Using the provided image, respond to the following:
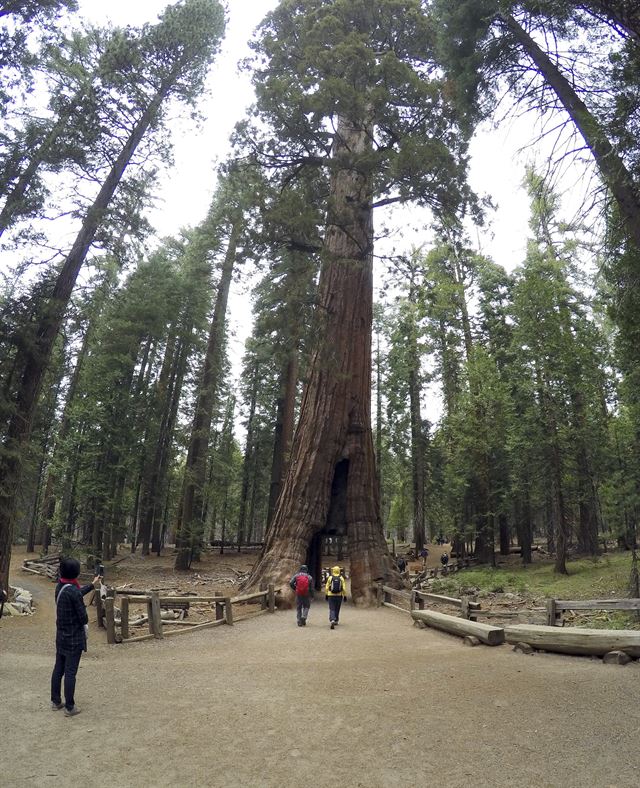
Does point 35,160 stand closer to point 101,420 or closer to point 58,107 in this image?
point 58,107

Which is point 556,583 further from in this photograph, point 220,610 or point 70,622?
point 70,622

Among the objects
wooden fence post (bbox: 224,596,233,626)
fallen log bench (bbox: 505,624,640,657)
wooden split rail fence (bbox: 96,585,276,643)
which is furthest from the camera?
wooden fence post (bbox: 224,596,233,626)

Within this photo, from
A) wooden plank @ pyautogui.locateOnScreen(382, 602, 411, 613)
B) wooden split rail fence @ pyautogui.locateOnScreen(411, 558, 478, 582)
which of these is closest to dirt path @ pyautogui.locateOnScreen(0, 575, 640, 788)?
wooden plank @ pyautogui.locateOnScreen(382, 602, 411, 613)

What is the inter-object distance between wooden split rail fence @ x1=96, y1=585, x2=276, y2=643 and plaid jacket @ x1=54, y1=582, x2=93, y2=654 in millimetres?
3279

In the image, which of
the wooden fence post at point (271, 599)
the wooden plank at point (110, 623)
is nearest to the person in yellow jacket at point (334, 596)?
the wooden fence post at point (271, 599)

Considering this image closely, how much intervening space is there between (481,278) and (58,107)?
22.0m

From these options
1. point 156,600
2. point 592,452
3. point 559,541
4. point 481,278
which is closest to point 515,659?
point 156,600

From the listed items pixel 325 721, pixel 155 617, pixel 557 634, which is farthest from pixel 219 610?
pixel 557 634

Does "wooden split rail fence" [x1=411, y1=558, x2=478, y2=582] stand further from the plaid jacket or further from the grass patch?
the plaid jacket

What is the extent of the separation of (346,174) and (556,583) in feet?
47.3

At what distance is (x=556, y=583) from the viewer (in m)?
16.1

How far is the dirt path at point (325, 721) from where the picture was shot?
341cm

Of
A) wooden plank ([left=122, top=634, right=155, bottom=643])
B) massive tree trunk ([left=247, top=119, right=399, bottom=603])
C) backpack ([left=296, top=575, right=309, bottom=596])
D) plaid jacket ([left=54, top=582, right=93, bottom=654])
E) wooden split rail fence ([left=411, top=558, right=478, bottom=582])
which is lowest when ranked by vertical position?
wooden split rail fence ([left=411, top=558, right=478, bottom=582])

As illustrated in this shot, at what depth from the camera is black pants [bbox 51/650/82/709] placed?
459 cm
